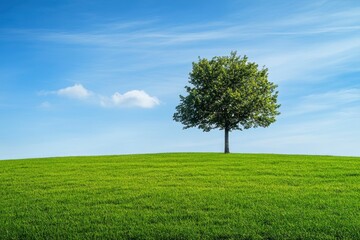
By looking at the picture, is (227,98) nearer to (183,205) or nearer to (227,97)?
(227,97)

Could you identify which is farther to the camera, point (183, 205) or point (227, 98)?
point (227, 98)

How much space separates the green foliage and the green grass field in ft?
79.3

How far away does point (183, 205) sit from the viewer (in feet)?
45.8

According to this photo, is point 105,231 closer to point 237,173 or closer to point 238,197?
point 238,197

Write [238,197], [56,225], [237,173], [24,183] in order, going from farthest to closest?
[237,173], [24,183], [238,197], [56,225]

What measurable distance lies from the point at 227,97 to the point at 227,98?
130 millimetres

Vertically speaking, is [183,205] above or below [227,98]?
below

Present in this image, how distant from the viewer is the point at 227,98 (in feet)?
151

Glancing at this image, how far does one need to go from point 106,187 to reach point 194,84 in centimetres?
3217

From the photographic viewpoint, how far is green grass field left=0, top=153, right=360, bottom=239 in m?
11.5

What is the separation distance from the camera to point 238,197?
49.7 ft

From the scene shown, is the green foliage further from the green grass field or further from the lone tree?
the green grass field

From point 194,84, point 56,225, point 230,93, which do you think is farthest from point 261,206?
point 194,84

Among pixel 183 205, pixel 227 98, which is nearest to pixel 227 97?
pixel 227 98
